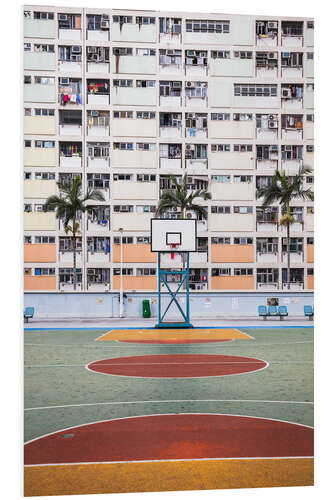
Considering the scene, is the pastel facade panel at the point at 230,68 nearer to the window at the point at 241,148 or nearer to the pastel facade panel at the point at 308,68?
the pastel facade panel at the point at 308,68

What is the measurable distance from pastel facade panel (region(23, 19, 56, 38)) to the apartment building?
0.06m

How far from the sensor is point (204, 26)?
3038 cm

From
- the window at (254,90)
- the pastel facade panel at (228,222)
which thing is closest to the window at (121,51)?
the window at (254,90)

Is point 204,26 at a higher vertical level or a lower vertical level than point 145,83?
higher

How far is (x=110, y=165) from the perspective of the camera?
98.1 ft

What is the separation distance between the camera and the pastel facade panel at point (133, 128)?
29906 millimetres

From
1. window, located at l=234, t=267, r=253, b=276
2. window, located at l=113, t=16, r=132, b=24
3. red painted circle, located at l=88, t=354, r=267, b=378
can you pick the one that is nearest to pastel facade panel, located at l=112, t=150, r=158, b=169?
window, located at l=113, t=16, r=132, b=24

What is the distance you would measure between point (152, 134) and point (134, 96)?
2326 millimetres

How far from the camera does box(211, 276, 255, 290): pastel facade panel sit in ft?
99.0

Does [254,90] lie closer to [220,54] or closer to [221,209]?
[220,54]

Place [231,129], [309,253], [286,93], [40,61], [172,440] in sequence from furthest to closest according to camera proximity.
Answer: [309,253], [286,93], [231,129], [40,61], [172,440]

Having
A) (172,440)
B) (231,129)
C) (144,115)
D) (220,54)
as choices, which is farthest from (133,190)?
(172,440)

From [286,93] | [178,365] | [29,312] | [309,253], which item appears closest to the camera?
[178,365]

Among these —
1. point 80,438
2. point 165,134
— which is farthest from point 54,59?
point 80,438
